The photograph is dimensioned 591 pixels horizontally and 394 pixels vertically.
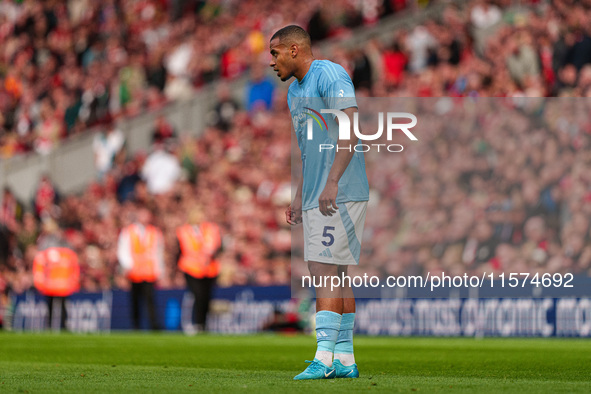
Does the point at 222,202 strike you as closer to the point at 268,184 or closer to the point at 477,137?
the point at 268,184

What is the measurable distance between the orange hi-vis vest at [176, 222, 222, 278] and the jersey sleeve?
10960 mm

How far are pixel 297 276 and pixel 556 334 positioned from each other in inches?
160

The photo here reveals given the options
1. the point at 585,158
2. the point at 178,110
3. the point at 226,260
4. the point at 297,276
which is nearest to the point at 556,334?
the point at 585,158

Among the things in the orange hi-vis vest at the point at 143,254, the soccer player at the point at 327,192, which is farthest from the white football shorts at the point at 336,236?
the orange hi-vis vest at the point at 143,254

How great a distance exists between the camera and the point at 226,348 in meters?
12.5

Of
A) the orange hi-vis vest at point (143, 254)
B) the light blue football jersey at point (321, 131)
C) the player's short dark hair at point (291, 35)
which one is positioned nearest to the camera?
the light blue football jersey at point (321, 131)

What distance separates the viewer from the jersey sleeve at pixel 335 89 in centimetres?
676

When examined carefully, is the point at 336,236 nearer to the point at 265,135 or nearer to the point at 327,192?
the point at 327,192

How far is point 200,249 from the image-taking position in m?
17.8

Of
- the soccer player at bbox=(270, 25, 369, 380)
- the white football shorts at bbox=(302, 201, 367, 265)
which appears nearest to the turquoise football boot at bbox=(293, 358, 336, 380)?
the soccer player at bbox=(270, 25, 369, 380)

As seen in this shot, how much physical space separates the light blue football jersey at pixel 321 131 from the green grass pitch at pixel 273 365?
1101mm

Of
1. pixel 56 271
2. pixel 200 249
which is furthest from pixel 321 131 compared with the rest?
pixel 56 271

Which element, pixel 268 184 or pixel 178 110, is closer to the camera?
pixel 268 184

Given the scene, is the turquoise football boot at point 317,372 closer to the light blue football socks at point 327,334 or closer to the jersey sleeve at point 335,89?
the light blue football socks at point 327,334
